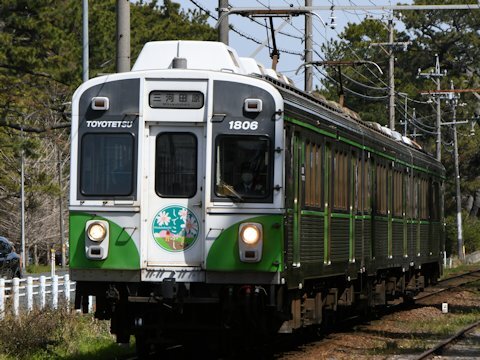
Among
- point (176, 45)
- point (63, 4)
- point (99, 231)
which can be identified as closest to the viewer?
point (99, 231)

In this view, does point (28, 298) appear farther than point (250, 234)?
Yes

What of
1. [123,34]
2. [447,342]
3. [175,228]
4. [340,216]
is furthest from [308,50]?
[175,228]

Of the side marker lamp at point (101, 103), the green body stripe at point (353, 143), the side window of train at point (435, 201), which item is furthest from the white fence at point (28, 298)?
the side window of train at point (435, 201)

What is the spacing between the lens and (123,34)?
16.2 metres

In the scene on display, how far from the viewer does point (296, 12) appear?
2295cm

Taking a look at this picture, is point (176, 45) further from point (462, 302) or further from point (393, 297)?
point (462, 302)

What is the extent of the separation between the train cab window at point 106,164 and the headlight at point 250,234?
1.32 m

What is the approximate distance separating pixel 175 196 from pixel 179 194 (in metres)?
0.05

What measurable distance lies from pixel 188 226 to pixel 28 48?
22614 millimetres

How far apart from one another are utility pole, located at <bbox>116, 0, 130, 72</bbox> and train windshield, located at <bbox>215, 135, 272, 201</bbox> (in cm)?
342

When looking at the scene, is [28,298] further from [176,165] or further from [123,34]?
[176,165]

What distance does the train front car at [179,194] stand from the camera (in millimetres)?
12922

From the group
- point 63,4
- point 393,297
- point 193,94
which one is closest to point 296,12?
point 393,297

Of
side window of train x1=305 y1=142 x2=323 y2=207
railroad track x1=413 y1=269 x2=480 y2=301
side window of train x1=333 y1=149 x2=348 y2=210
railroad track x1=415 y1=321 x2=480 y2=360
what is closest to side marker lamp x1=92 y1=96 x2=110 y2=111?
side window of train x1=305 y1=142 x2=323 y2=207
